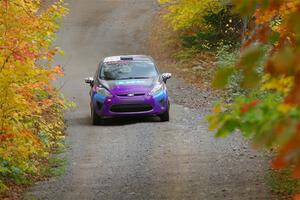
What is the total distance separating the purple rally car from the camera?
15.4m

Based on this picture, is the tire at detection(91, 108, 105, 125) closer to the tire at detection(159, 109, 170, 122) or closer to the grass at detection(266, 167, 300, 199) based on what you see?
the tire at detection(159, 109, 170, 122)

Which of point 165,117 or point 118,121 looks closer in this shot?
point 165,117

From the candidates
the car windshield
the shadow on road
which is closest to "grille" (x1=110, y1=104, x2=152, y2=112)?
the shadow on road

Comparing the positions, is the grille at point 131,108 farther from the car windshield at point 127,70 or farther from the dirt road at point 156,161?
the car windshield at point 127,70

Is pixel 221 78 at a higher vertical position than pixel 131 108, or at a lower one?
higher

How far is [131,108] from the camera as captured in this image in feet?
50.8

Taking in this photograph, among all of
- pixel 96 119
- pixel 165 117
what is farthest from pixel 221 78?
pixel 96 119

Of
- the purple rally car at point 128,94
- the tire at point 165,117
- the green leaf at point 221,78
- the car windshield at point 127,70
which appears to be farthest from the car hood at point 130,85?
the green leaf at point 221,78

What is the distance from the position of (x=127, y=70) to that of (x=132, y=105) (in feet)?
4.50

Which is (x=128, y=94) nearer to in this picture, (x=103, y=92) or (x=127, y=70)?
(x=103, y=92)

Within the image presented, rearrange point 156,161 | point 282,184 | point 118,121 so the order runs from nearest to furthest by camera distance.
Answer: point 282,184 < point 156,161 < point 118,121

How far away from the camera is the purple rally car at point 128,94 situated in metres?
15.4

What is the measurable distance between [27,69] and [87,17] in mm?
28137

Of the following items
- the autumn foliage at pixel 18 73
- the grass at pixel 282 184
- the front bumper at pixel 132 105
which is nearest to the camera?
the autumn foliage at pixel 18 73
